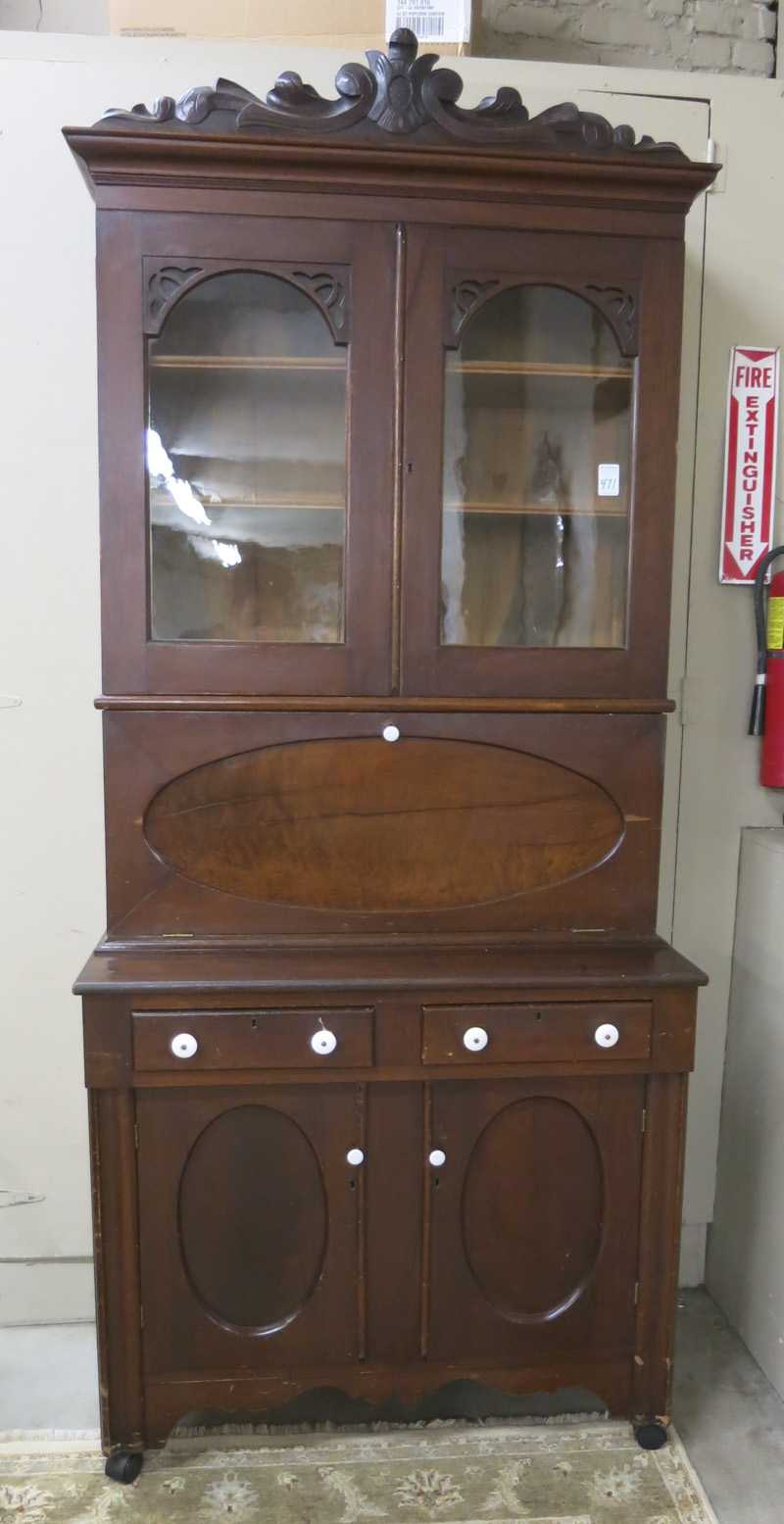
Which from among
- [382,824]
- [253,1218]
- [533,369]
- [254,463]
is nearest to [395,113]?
[533,369]

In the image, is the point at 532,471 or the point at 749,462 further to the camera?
the point at 749,462

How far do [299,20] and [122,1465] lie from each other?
2435mm

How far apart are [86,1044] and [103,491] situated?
0.83 metres

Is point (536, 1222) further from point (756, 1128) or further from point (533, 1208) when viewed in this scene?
point (756, 1128)

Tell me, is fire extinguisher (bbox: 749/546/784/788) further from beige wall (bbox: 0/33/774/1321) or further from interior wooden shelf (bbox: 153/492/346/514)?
interior wooden shelf (bbox: 153/492/346/514)

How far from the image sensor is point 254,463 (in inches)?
61.2

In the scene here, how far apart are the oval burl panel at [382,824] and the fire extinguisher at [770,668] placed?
0.48 metres

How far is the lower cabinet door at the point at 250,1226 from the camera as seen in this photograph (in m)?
1.46

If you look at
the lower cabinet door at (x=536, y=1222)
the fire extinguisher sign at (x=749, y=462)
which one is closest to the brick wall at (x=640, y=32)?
the fire extinguisher sign at (x=749, y=462)

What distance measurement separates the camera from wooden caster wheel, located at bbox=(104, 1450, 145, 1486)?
58.7 inches

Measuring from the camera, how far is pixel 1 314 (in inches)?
68.9

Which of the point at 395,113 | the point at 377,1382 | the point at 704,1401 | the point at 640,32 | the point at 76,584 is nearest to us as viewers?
the point at 395,113

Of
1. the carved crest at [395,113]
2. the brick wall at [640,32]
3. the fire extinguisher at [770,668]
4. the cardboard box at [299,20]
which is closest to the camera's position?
the carved crest at [395,113]

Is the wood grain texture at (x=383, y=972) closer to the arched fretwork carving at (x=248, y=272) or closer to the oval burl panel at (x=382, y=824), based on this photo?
the oval burl panel at (x=382, y=824)
